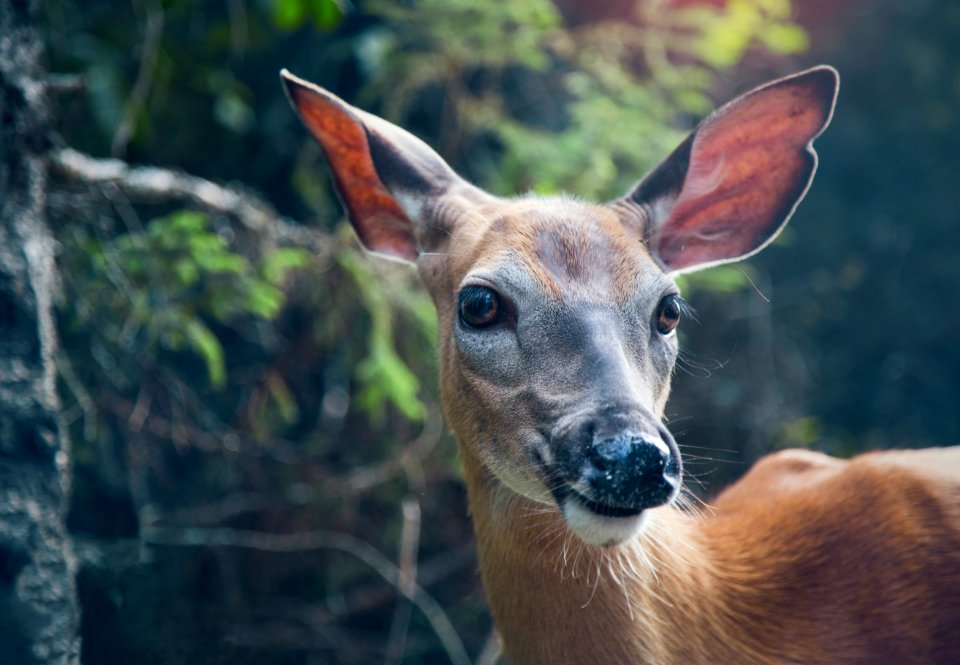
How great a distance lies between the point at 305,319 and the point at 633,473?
318 cm

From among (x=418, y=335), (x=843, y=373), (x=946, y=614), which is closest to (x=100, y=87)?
(x=418, y=335)

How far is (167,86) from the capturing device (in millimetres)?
4871

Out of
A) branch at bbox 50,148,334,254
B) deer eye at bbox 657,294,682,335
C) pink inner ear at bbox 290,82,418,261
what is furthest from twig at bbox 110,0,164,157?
deer eye at bbox 657,294,682,335

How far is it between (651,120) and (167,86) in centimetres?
264

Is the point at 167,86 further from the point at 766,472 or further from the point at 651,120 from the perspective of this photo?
the point at 766,472

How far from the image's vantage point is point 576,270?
262 cm

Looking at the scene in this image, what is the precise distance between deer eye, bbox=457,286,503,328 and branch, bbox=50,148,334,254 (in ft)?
5.60

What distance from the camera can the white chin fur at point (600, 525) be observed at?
2.18m

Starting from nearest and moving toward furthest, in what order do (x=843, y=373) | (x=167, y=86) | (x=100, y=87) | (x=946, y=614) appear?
(x=946, y=614)
(x=100, y=87)
(x=167, y=86)
(x=843, y=373)

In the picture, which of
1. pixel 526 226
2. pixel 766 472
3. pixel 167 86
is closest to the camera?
pixel 526 226

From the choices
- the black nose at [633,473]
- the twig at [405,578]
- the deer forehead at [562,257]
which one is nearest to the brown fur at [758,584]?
the black nose at [633,473]

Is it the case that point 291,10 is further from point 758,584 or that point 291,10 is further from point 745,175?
point 758,584

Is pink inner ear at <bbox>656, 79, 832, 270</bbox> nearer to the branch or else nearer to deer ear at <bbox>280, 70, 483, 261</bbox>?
deer ear at <bbox>280, 70, 483, 261</bbox>

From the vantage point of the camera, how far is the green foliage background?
12.6 feet
